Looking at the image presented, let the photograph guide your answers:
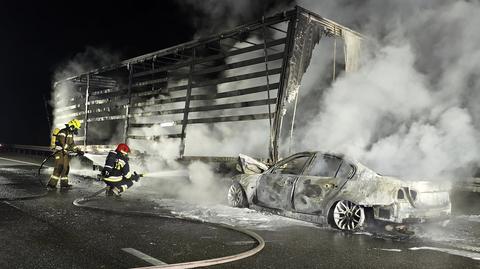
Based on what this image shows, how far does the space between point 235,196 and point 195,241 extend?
2.99 m

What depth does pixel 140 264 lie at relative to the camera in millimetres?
4250

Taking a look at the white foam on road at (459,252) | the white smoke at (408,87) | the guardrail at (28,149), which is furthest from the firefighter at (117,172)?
the guardrail at (28,149)

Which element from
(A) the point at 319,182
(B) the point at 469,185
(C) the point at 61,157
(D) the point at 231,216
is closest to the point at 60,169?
(C) the point at 61,157

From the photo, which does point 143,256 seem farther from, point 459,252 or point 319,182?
point 459,252

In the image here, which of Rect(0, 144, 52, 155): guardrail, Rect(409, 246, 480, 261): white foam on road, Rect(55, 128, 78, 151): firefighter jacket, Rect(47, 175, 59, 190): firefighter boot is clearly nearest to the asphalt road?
Rect(409, 246, 480, 261): white foam on road

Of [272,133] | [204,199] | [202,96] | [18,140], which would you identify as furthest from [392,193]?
[18,140]

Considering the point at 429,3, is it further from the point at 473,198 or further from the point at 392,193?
the point at 392,193

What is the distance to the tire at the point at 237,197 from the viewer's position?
8109 mm

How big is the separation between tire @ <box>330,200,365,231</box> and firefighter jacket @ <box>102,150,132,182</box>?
459 centimetres

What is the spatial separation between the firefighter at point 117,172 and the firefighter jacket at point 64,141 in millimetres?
2111

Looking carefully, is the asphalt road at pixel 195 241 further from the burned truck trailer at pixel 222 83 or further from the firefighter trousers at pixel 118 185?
the burned truck trailer at pixel 222 83

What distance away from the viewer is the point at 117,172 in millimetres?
9039

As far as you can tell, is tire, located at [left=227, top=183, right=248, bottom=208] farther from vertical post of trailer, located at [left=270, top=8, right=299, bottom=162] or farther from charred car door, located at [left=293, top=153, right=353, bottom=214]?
charred car door, located at [left=293, top=153, right=353, bottom=214]

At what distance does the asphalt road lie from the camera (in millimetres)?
4523
